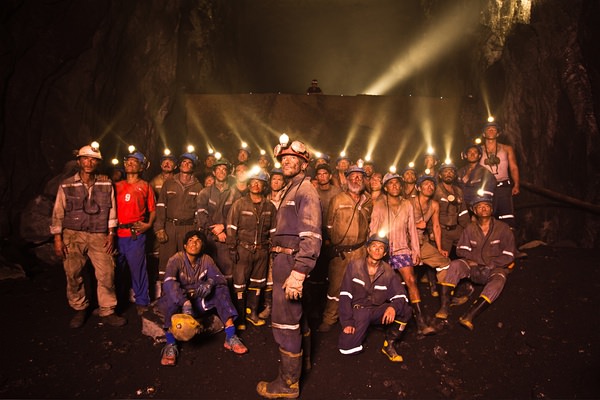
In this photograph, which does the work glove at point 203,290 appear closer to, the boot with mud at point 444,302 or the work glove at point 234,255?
the work glove at point 234,255

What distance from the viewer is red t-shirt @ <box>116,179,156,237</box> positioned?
4680 millimetres

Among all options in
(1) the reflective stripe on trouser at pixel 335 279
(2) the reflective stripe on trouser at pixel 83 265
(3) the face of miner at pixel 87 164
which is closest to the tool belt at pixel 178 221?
(2) the reflective stripe on trouser at pixel 83 265

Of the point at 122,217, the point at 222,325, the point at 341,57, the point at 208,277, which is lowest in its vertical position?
the point at 222,325

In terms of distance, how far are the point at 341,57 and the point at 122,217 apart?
56.8 feet

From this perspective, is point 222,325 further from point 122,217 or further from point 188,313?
point 122,217

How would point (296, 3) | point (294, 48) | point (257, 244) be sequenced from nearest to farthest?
point (257, 244), point (296, 3), point (294, 48)

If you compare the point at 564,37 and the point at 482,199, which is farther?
the point at 564,37

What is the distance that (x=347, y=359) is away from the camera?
3.86m

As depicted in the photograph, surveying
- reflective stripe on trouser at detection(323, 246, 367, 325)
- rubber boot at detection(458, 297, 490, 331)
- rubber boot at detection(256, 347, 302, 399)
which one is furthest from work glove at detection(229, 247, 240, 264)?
rubber boot at detection(458, 297, 490, 331)

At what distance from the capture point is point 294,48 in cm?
1848

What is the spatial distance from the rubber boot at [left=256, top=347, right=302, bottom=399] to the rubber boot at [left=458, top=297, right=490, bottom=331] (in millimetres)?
2476

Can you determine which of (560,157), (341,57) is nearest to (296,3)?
(341,57)

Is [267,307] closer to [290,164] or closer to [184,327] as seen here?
[184,327]

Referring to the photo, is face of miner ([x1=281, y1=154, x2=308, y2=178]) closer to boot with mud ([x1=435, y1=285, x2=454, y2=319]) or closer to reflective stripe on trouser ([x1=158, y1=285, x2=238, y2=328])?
reflective stripe on trouser ([x1=158, y1=285, x2=238, y2=328])
